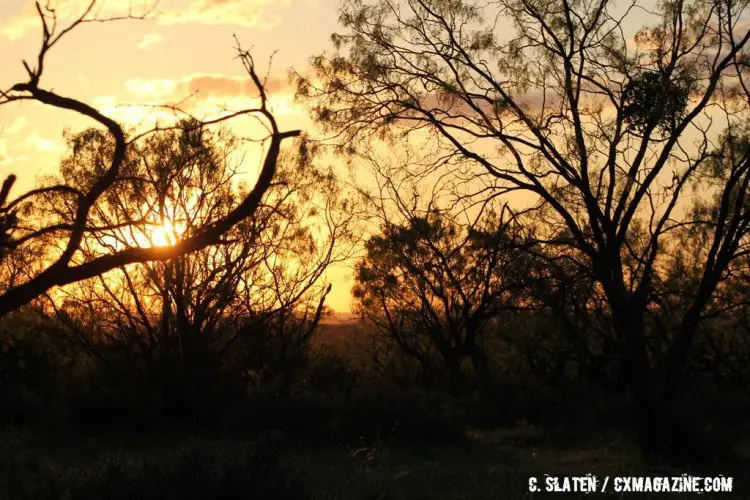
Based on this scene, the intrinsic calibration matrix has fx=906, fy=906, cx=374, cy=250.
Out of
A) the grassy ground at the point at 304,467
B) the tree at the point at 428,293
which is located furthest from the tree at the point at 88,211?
the tree at the point at 428,293

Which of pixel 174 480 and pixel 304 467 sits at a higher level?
pixel 174 480

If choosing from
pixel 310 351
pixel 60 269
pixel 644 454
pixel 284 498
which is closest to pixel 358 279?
pixel 310 351

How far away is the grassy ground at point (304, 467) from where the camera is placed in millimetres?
8797

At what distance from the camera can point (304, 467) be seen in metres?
12.5

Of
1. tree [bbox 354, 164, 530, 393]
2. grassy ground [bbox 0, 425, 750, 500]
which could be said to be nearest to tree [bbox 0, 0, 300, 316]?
grassy ground [bbox 0, 425, 750, 500]

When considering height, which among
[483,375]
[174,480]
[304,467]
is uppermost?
[483,375]

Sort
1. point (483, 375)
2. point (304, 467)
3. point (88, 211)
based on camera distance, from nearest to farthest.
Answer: point (88, 211)
point (304, 467)
point (483, 375)

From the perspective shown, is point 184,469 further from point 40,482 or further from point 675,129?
point 675,129

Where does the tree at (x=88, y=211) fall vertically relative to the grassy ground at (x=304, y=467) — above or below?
above

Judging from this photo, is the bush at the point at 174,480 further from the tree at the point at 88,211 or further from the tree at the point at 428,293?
the tree at the point at 428,293

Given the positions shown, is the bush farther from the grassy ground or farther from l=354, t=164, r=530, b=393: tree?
l=354, t=164, r=530, b=393: tree

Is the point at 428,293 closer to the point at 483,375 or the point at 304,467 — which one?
the point at 483,375

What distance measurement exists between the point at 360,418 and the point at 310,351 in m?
19.1

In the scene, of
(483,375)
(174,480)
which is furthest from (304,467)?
(483,375)
